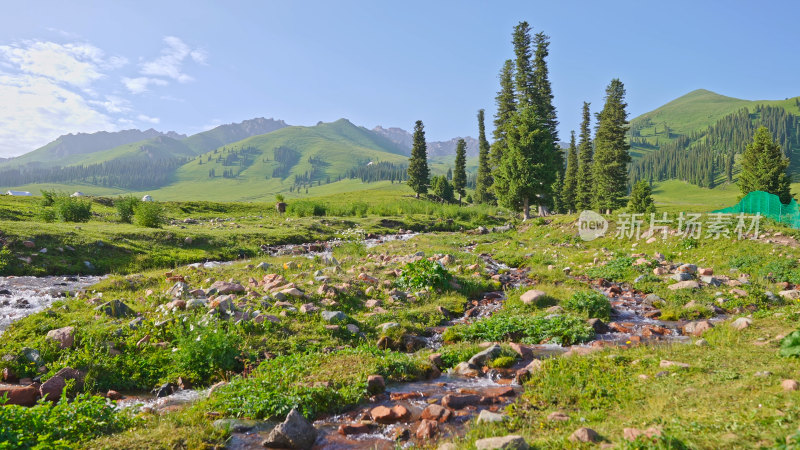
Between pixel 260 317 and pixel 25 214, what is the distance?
34834 millimetres

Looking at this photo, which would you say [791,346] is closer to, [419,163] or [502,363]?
[502,363]

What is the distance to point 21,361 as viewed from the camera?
763cm

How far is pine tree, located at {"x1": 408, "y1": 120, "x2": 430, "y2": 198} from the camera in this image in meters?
86.1

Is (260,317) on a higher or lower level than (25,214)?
lower

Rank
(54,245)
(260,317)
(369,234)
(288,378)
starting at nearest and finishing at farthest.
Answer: (288,378) < (260,317) < (54,245) < (369,234)

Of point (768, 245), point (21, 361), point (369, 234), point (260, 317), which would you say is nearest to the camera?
point (21, 361)

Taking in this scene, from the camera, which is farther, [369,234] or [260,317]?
[369,234]

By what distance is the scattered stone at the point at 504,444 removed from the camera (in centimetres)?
460

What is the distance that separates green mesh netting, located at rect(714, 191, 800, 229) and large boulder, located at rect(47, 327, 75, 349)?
2660cm

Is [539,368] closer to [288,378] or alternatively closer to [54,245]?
[288,378]

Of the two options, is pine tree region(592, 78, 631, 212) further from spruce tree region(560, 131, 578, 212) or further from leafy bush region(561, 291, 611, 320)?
leafy bush region(561, 291, 611, 320)

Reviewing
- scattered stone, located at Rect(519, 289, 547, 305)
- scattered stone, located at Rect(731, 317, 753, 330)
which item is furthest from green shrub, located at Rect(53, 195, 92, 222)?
scattered stone, located at Rect(731, 317, 753, 330)

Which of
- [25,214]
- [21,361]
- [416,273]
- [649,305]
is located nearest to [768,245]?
[649,305]

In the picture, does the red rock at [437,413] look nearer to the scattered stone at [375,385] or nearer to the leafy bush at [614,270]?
the scattered stone at [375,385]
